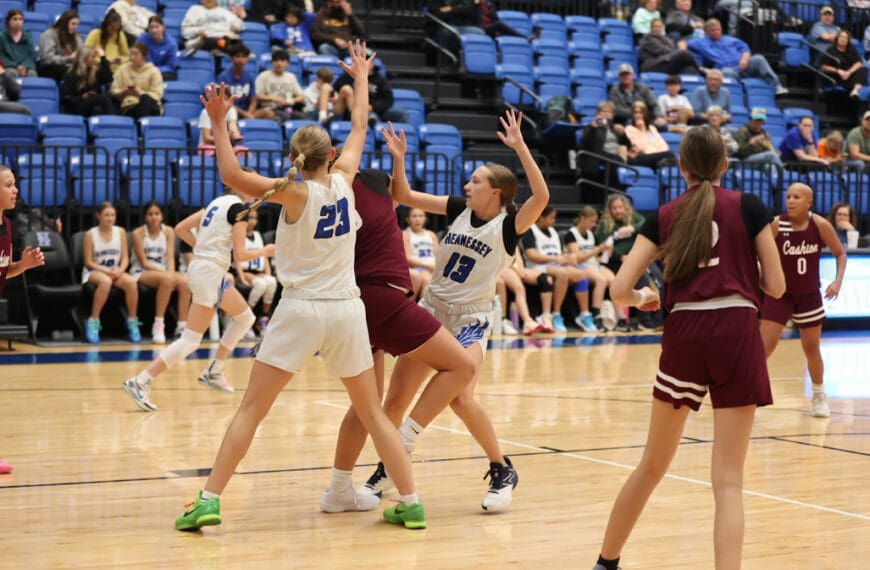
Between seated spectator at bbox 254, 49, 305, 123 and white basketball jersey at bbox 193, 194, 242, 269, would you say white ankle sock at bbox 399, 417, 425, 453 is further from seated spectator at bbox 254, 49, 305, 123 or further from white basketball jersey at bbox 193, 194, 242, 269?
seated spectator at bbox 254, 49, 305, 123

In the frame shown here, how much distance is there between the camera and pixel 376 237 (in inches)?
210

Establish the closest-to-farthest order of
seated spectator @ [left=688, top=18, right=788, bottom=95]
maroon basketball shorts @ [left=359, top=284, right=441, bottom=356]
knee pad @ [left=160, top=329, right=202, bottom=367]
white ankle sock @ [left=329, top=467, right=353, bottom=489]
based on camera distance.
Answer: maroon basketball shorts @ [left=359, top=284, right=441, bottom=356]
white ankle sock @ [left=329, top=467, right=353, bottom=489]
knee pad @ [left=160, top=329, right=202, bottom=367]
seated spectator @ [left=688, top=18, right=788, bottom=95]

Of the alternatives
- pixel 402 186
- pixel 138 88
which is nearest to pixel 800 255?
pixel 402 186

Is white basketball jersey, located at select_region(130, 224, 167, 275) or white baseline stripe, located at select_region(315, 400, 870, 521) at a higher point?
white baseline stripe, located at select_region(315, 400, 870, 521)

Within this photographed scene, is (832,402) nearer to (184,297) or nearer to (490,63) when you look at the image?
(184,297)

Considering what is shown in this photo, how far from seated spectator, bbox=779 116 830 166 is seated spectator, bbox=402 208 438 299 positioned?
6.79 m

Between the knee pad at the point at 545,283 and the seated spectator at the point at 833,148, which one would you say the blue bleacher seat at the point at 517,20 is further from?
the knee pad at the point at 545,283

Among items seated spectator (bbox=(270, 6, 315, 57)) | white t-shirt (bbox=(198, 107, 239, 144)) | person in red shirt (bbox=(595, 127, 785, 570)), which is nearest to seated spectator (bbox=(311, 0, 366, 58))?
seated spectator (bbox=(270, 6, 315, 57))

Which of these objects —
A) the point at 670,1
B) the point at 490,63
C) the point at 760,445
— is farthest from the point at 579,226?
the point at 670,1

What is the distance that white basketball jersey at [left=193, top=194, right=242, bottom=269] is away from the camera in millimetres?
8695

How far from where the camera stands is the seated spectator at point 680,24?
20250mm

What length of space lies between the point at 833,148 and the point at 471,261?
13.6 metres

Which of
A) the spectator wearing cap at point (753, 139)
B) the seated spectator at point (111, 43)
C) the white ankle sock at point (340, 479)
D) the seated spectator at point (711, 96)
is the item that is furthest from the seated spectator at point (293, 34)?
the white ankle sock at point (340, 479)

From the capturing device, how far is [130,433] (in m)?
7.39
